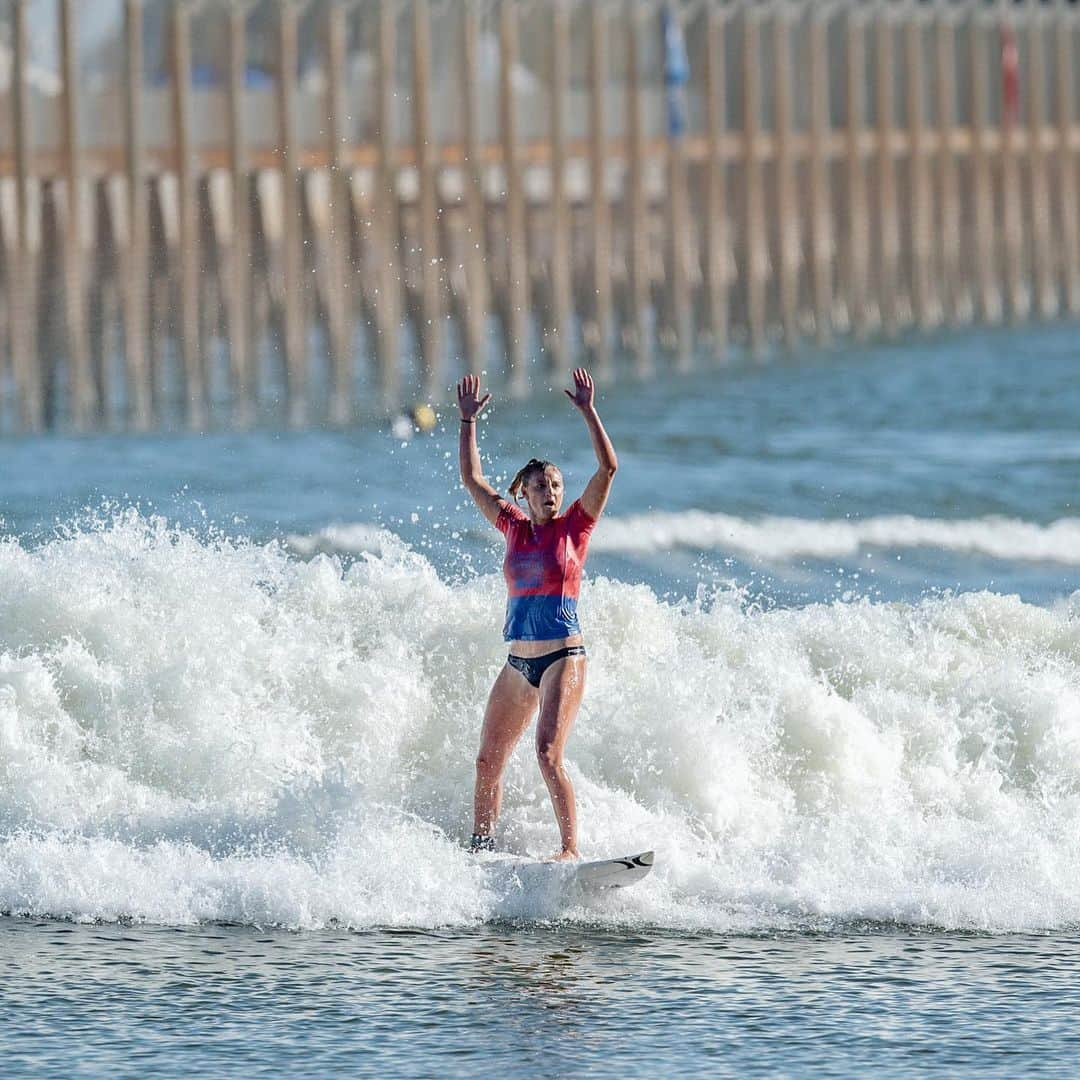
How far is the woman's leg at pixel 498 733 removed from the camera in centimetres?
920

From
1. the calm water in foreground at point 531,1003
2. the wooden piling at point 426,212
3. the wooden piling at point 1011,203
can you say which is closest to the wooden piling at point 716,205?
the wooden piling at point 426,212

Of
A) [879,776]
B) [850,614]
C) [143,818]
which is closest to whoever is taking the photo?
[143,818]

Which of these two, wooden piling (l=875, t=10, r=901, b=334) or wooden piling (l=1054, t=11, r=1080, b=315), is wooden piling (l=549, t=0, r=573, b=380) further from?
wooden piling (l=1054, t=11, r=1080, b=315)

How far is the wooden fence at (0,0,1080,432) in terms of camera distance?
2703 cm

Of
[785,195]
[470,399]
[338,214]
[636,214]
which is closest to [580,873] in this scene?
[470,399]

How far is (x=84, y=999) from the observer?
7.57 m

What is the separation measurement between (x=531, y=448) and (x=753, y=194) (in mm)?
11869

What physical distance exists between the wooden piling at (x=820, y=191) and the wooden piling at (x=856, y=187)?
38cm

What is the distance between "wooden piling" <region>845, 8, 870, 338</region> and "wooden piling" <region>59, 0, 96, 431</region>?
14907 millimetres

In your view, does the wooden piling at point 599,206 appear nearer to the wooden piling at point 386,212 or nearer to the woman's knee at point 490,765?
the wooden piling at point 386,212

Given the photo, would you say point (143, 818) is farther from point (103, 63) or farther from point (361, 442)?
point (103, 63)

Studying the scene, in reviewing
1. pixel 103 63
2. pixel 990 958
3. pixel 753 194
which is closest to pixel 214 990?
pixel 990 958

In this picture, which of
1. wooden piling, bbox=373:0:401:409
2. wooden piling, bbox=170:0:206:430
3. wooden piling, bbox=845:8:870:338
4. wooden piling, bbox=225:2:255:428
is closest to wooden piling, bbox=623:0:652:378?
wooden piling, bbox=373:0:401:409

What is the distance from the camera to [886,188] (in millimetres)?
37469
